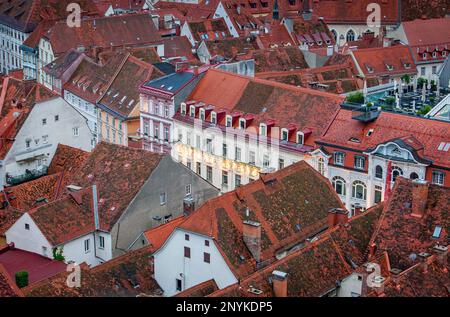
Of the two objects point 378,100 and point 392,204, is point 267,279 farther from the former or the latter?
point 378,100

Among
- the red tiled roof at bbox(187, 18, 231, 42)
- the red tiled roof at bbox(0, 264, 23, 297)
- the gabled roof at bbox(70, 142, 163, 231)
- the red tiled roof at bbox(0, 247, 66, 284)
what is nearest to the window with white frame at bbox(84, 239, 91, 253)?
the gabled roof at bbox(70, 142, 163, 231)

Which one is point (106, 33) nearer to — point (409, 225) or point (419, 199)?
point (419, 199)

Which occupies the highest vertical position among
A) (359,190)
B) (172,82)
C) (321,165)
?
(172,82)

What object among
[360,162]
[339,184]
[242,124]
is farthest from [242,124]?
[360,162]

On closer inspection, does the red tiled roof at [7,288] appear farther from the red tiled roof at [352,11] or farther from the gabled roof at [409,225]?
the red tiled roof at [352,11]

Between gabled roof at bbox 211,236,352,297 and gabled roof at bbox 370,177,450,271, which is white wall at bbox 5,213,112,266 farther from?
gabled roof at bbox 370,177,450,271

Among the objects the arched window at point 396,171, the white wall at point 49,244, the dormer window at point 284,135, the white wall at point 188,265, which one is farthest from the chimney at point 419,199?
the dormer window at point 284,135
